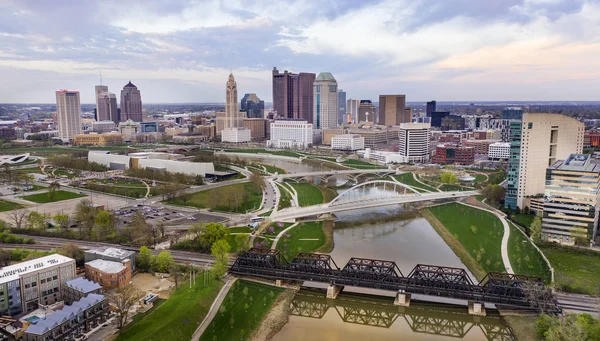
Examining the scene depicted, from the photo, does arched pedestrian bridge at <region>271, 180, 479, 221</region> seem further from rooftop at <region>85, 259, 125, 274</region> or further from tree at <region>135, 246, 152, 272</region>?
rooftop at <region>85, 259, 125, 274</region>

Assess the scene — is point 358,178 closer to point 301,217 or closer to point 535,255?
point 301,217

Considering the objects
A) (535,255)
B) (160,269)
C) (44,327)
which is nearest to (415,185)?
(535,255)

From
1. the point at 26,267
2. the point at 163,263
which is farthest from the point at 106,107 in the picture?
the point at 26,267

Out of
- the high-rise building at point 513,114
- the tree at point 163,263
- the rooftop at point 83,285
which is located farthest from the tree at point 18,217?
the high-rise building at point 513,114

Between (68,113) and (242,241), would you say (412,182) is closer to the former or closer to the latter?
(242,241)

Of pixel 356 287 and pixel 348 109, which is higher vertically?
pixel 348 109
